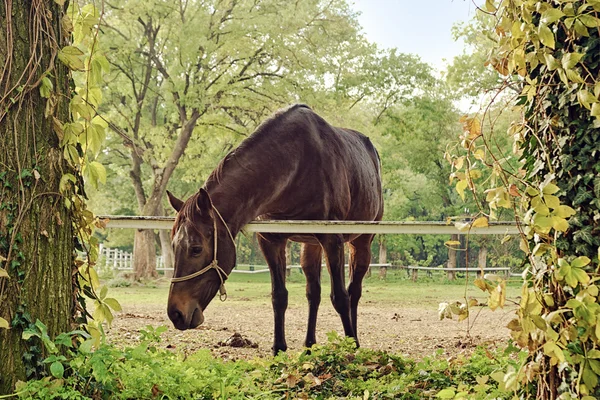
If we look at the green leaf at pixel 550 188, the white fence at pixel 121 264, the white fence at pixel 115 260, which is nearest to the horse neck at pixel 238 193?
the green leaf at pixel 550 188

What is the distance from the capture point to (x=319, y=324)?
29.5ft

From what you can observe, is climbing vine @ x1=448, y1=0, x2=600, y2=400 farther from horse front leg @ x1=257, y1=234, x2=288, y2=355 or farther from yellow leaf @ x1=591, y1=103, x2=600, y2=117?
horse front leg @ x1=257, y1=234, x2=288, y2=355

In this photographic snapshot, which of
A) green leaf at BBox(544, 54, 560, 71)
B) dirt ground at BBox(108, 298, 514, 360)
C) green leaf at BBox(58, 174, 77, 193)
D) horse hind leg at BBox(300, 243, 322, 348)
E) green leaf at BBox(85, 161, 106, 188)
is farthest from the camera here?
dirt ground at BBox(108, 298, 514, 360)

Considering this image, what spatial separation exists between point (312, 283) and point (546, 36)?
4.02 m

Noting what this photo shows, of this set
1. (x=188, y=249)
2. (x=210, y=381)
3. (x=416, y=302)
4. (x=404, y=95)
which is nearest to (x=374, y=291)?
(x=416, y=302)

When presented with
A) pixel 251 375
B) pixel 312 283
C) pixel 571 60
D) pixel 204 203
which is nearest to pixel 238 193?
pixel 204 203

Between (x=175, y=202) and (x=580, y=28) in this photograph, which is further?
(x=175, y=202)

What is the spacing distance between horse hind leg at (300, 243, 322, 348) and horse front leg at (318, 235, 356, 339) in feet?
0.58

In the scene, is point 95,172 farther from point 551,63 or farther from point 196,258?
point 551,63

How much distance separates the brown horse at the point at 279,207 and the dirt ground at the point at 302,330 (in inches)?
23.2

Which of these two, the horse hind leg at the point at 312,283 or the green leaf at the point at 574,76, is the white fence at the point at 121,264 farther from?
the green leaf at the point at 574,76

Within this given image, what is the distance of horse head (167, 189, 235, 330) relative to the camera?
4168mm

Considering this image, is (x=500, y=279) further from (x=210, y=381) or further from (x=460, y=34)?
(x=460, y=34)

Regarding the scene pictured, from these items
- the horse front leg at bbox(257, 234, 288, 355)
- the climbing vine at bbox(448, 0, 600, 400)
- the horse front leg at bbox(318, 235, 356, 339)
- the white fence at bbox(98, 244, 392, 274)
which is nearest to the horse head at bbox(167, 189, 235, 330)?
the horse front leg at bbox(257, 234, 288, 355)
